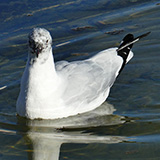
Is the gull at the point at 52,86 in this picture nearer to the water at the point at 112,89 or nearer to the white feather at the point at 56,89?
the white feather at the point at 56,89

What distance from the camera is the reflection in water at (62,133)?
221 inches

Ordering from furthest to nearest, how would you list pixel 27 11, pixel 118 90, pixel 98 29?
pixel 27 11
pixel 98 29
pixel 118 90

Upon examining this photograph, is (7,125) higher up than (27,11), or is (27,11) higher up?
(27,11)

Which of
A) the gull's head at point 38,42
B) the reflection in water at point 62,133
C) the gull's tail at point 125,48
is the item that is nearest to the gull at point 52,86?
the gull's head at point 38,42

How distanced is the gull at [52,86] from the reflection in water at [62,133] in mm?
110

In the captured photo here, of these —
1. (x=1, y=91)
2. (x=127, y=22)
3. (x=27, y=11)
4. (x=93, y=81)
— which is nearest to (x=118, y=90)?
(x=93, y=81)

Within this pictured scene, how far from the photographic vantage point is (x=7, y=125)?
6359mm

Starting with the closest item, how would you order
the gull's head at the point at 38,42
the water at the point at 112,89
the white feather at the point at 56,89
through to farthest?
the water at the point at 112,89
the gull's head at the point at 38,42
the white feather at the point at 56,89

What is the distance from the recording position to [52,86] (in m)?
6.34

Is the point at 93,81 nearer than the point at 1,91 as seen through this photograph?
Yes

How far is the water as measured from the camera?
219 inches

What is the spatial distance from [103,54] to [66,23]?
241cm

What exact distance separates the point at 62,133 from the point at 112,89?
1.78 m

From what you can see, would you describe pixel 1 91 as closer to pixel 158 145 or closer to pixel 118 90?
pixel 118 90
